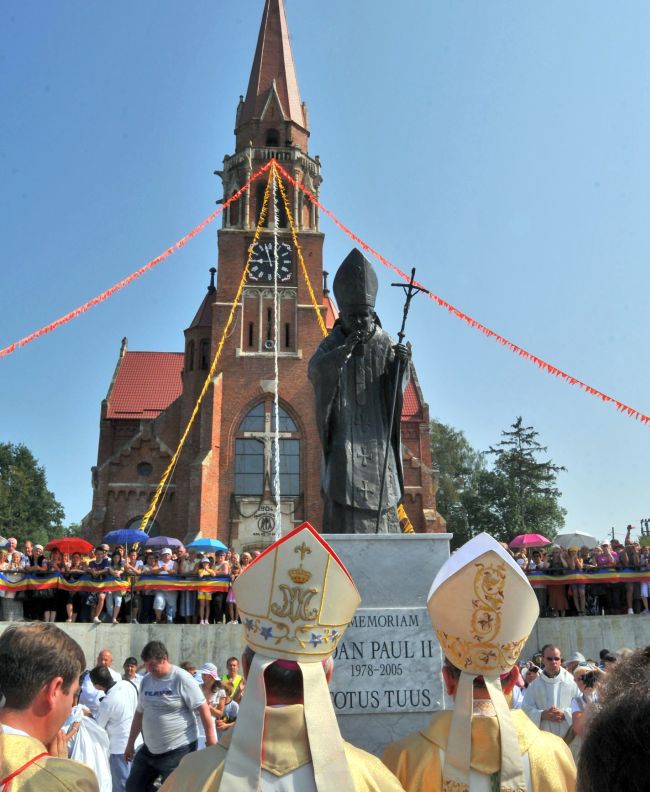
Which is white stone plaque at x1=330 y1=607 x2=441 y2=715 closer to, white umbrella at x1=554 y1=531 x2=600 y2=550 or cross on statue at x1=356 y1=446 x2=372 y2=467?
cross on statue at x1=356 y1=446 x2=372 y2=467

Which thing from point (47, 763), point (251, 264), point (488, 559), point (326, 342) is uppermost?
point (251, 264)

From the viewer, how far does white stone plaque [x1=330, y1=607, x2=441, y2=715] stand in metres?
4.94

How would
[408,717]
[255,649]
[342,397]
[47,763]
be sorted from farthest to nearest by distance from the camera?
[342,397]
[408,717]
[255,649]
[47,763]

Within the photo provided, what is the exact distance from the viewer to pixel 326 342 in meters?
6.90

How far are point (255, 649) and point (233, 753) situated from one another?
0.37m

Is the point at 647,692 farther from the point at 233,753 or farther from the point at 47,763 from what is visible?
the point at 47,763

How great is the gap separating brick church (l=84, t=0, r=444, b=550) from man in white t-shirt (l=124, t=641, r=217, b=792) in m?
22.5

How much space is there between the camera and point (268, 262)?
110ft

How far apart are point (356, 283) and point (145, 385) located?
34043 millimetres

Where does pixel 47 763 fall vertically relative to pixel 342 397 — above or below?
below

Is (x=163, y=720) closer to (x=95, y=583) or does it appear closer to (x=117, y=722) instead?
(x=117, y=722)

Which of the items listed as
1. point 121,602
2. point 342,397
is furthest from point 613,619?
point 342,397

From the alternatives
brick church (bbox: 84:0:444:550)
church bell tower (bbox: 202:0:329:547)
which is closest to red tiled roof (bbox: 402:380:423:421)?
brick church (bbox: 84:0:444:550)

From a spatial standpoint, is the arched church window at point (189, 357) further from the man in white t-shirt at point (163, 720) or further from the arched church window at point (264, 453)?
the man in white t-shirt at point (163, 720)
